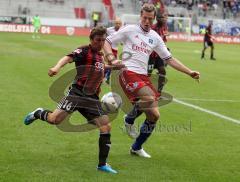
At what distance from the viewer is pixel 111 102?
9.57 meters

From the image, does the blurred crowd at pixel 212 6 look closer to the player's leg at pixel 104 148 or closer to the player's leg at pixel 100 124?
the player's leg at pixel 100 124

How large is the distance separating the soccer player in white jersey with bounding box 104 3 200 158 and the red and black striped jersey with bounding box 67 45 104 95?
61cm

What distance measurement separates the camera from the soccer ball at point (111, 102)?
30.6ft

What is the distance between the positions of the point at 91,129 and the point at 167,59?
8.01 feet

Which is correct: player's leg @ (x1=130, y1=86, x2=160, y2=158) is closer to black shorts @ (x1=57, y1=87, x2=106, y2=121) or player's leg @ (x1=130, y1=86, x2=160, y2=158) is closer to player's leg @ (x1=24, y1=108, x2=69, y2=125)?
black shorts @ (x1=57, y1=87, x2=106, y2=121)

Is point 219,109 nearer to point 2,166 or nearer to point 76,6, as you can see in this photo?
point 2,166

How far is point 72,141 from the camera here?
937 cm

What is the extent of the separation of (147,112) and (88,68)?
1283 mm

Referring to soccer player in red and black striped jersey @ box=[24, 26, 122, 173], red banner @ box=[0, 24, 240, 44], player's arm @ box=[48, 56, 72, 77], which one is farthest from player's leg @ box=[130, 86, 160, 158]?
red banner @ box=[0, 24, 240, 44]

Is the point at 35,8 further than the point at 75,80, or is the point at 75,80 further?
the point at 35,8

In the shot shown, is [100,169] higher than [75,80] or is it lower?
lower

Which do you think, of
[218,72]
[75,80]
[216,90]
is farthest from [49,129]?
[218,72]

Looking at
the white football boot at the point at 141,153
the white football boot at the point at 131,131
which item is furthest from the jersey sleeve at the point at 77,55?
the white football boot at the point at 131,131

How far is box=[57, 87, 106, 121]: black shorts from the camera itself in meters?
7.71
